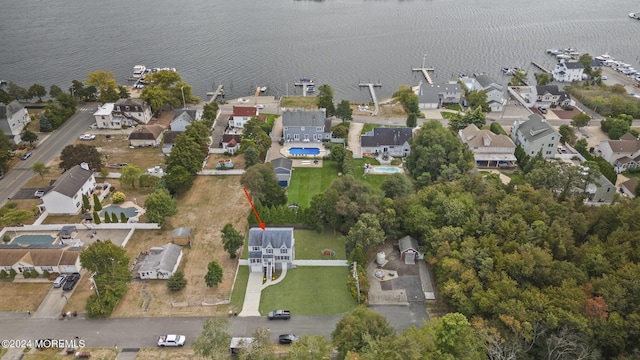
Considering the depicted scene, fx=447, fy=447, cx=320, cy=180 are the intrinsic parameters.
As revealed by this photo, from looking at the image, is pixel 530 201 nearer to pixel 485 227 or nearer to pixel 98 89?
pixel 485 227

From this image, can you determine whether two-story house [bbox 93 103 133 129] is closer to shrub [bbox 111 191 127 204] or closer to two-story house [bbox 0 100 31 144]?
two-story house [bbox 0 100 31 144]

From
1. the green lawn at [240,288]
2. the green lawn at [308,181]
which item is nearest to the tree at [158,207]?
the green lawn at [240,288]

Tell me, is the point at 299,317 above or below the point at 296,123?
below

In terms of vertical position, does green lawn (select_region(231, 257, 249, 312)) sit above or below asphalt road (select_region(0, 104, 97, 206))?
below

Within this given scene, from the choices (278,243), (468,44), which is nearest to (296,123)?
(278,243)

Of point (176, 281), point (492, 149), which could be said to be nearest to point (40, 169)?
point (176, 281)

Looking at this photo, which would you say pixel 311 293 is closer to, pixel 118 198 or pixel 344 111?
pixel 118 198

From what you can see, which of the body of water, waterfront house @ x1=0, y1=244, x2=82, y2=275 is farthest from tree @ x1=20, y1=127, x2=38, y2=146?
the body of water
